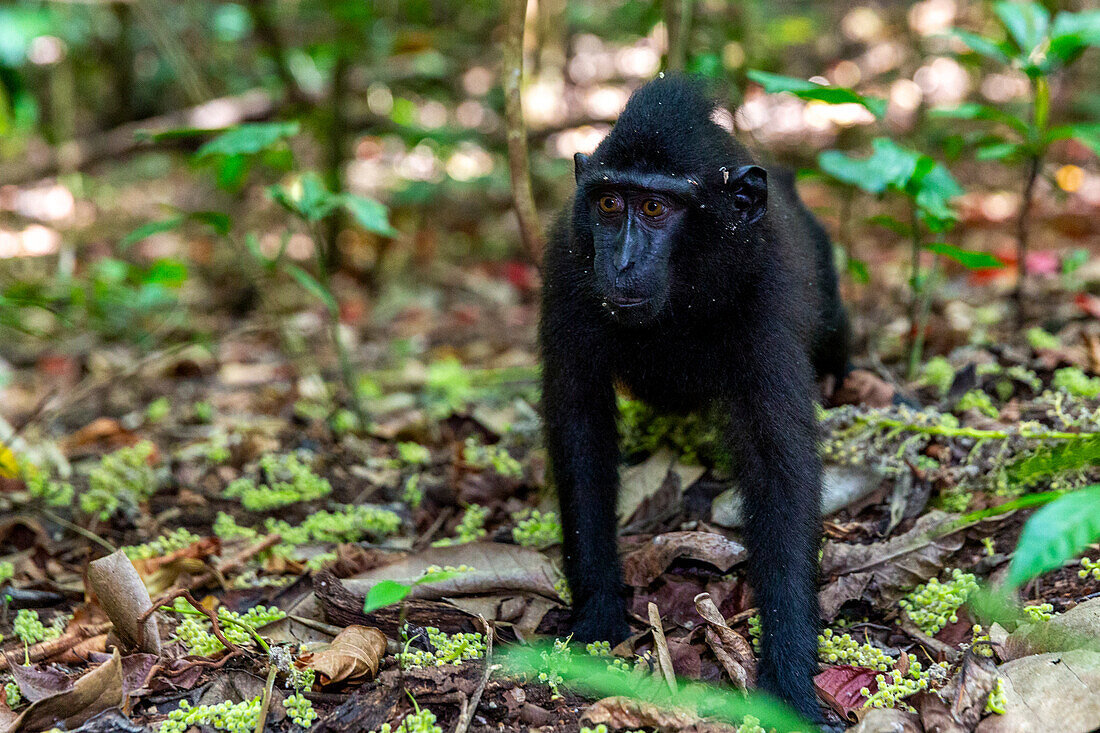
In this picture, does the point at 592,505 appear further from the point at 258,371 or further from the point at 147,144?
the point at 147,144

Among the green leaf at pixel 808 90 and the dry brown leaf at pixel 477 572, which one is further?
the green leaf at pixel 808 90

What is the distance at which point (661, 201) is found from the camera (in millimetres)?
3641

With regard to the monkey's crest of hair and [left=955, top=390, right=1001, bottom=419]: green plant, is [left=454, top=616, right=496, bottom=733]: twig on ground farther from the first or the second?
[left=955, top=390, right=1001, bottom=419]: green plant

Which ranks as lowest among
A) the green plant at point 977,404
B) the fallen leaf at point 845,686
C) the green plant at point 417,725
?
the fallen leaf at point 845,686

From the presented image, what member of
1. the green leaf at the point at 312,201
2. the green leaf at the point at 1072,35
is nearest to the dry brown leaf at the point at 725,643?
the green leaf at the point at 312,201

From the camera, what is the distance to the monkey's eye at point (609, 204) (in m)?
3.71

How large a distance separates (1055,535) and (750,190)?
6.11 feet

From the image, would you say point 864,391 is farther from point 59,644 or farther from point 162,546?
point 59,644

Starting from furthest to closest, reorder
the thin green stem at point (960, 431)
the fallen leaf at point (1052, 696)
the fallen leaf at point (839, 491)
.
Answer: the fallen leaf at point (839, 491)
the thin green stem at point (960, 431)
the fallen leaf at point (1052, 696)

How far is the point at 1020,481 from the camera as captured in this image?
4.07 m

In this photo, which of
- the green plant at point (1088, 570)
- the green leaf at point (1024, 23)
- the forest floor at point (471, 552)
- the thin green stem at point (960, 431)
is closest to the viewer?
the forest floor at point (471, 552)

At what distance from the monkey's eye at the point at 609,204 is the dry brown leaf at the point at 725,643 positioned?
59.5 inches

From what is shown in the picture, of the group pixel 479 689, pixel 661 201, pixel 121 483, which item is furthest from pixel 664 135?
pixel 121 483

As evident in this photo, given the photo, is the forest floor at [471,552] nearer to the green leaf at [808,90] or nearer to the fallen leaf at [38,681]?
the fallen leaf at [38,681]
